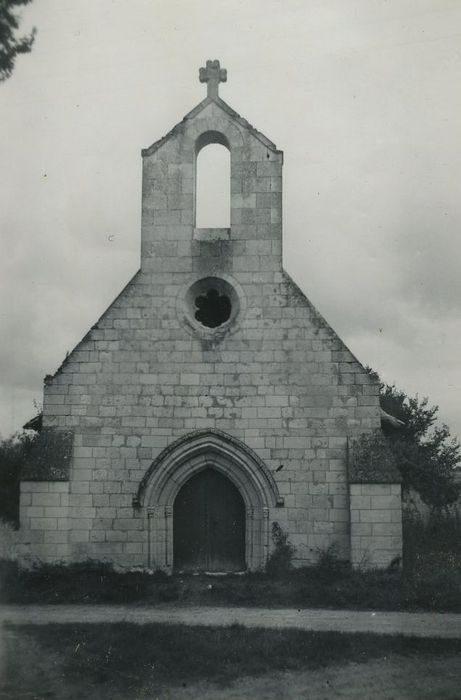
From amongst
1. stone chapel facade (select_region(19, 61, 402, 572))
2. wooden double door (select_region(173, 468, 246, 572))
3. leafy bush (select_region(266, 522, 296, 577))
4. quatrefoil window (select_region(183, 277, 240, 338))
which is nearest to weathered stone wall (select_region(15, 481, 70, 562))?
stone chapel facade (select_region(19, 61, 402, 572))

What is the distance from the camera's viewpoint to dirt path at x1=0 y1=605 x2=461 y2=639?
8.72 m

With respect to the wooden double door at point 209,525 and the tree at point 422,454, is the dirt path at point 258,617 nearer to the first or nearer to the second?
the wooden double door at point 209,525

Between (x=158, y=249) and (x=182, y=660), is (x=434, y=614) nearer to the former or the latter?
(x=182, y=660)

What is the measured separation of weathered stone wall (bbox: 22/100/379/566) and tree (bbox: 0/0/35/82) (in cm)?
626

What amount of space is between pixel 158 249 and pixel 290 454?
4.38 m

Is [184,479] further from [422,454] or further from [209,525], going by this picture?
[422,454]

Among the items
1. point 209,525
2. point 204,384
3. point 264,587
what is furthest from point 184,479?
point 264,587

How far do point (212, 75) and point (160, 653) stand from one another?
400 inches

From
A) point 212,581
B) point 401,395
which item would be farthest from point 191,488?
point 401,395

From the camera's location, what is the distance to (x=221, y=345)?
11.8 metres

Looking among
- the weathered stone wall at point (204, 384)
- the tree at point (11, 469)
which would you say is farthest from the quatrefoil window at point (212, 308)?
the tree at point (11, 469)

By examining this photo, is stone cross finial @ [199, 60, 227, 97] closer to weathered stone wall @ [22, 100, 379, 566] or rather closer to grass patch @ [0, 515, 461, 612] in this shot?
weathered stone wall @ [22, 100, 379, 566]

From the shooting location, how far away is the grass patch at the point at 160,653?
672 centimetres

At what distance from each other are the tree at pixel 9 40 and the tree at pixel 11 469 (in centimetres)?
1334
